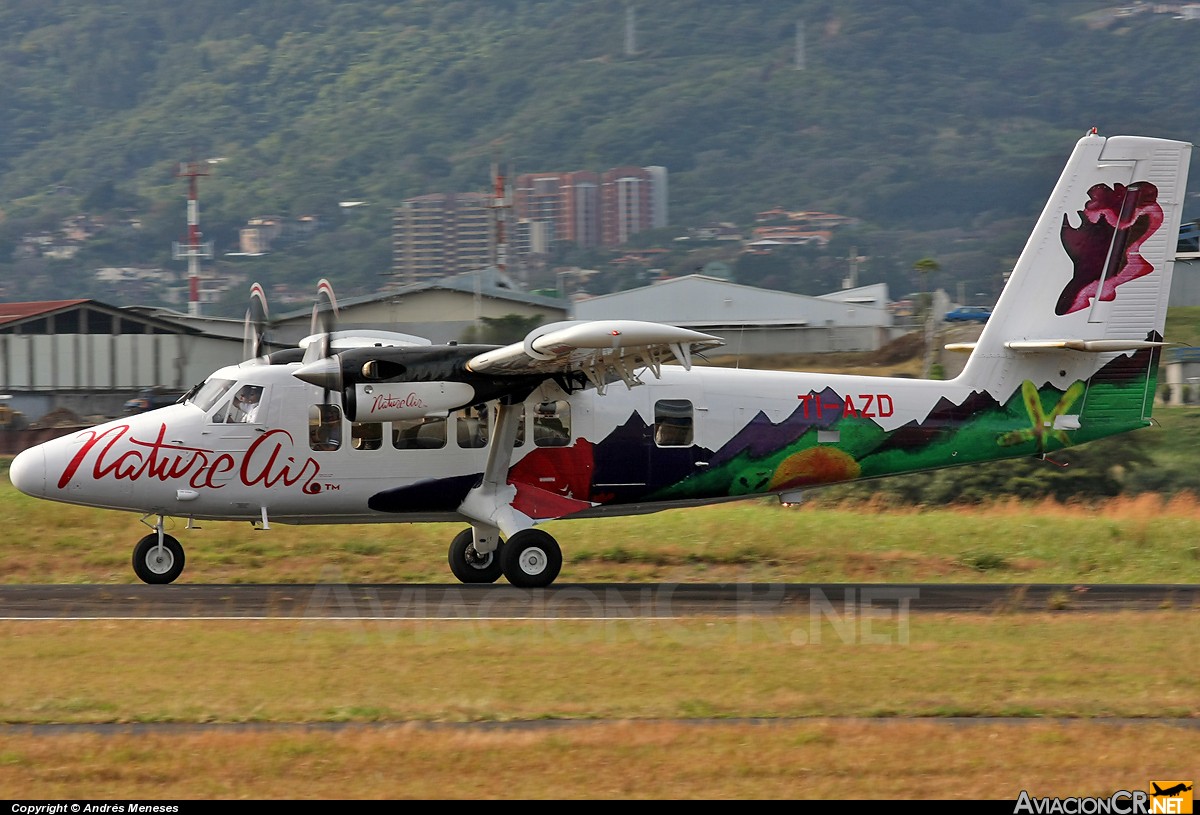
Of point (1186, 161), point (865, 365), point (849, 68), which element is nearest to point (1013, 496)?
point (1186, 161)

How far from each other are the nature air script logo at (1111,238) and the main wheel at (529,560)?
23.3 feet

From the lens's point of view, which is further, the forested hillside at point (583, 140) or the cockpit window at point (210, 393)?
the forested hillside at point (583, 140)

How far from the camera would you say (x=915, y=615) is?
1390 cm

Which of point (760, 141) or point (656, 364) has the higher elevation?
point (760, 141)

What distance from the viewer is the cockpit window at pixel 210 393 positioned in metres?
15.9

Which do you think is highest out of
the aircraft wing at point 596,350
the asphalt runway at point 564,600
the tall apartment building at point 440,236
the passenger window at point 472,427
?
the tall apartment building at point 440,236

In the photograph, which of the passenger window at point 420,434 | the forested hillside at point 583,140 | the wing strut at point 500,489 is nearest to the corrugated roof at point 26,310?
the passenger window at point 420,434

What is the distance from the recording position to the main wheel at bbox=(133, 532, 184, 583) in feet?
52.0

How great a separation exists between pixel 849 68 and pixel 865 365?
15295 cm

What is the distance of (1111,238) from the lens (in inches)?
672

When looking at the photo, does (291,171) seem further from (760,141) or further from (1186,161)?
(1186,161)

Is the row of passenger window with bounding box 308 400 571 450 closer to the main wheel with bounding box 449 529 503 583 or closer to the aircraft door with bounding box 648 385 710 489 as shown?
the aircraft door with bounding box 648 385 710 489

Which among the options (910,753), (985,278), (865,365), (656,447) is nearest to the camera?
(910,753)
